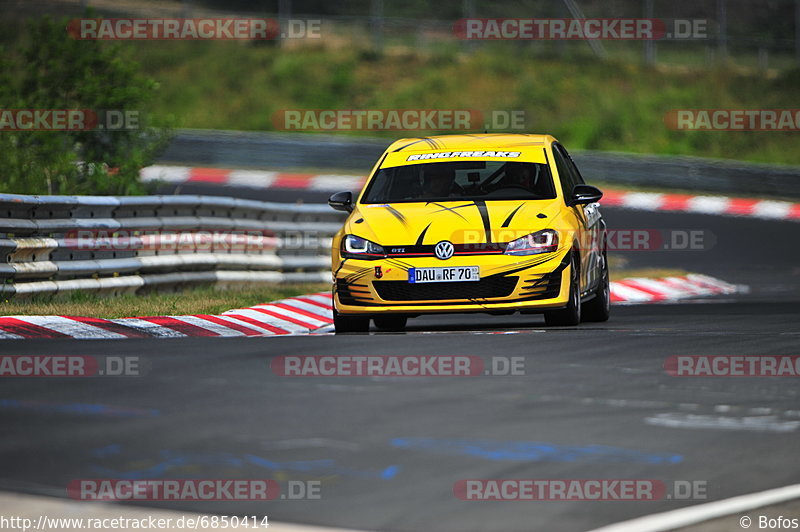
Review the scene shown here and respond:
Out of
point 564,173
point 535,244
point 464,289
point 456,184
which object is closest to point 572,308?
point 535,244

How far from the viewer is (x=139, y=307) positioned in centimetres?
1316

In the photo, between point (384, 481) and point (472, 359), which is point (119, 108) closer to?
point (472, 359)

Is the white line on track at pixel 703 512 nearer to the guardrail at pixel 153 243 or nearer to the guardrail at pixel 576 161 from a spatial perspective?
the guardrail at pixel 153 243

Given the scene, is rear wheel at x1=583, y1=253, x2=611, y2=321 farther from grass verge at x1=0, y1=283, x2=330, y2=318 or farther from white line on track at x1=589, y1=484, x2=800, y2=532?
white line on track at x1=589, y1=484, x2=800, y2=532

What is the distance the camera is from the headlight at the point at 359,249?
1162 cm

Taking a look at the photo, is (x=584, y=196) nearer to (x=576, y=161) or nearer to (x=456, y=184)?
(x=456, y=184)

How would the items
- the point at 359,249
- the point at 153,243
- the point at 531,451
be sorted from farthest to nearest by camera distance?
the point at 153,243, the point at 359,249, the point at 531,451

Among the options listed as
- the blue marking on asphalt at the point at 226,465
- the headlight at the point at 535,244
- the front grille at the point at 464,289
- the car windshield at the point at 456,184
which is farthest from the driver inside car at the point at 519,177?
the blue marking on asphalt at the point at 226,465

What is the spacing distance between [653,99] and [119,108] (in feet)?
80.5

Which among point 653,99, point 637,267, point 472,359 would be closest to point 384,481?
point 472,359

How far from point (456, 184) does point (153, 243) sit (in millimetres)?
3858

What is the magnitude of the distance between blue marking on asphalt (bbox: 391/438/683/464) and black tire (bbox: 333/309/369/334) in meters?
5.42

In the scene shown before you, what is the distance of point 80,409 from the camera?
284 inches

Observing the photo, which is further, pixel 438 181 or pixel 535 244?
pixel 438 181
